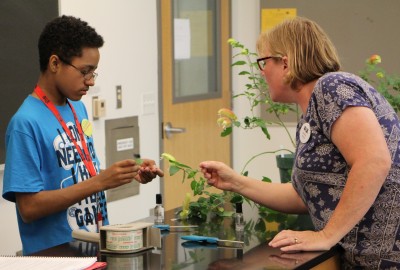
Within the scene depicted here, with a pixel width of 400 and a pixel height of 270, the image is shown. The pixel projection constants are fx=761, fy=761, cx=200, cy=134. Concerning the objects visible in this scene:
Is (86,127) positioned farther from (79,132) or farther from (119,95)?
(119,95)

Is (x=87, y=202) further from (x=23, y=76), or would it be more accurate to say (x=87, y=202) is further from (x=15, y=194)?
(x=23, y=76)

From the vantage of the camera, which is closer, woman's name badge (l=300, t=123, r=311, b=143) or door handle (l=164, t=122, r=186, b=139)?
woman's name badge (l=300, t=123, r=311, b=143)

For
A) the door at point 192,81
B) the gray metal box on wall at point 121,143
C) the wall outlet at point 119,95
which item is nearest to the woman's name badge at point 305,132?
the gray metal box on wall at point 121,143

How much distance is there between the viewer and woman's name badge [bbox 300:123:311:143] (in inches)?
83.5

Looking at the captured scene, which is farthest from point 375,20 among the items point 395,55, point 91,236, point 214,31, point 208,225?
point 91,236

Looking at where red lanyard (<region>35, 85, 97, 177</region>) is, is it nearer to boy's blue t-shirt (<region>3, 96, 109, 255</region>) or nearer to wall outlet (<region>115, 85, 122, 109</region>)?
boy's blue t-shirt (<region>3, 96, 109, 255</region>)

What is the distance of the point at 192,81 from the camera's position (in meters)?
5.12

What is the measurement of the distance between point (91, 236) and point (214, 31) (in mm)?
3277

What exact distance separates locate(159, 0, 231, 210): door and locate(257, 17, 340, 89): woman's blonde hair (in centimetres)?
247

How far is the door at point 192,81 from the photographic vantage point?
4691mm

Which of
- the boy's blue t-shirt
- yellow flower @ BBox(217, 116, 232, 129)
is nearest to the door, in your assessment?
yellow flower @ BBox(217, 116, 232, 129)

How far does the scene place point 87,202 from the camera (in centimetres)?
249

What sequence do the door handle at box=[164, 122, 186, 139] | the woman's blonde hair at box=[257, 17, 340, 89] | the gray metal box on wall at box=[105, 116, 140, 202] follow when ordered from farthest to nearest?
the door handle at box=[164, 122, 186, 139], the gray metal box on wall at box=[105, 116, 140, 202], the woman's blonde hair at box=[257, 17, 340, 89]

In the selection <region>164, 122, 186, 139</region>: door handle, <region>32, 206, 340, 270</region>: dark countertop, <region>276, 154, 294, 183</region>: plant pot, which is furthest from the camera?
<region>164, 122, 186, 139</region>: door handle
